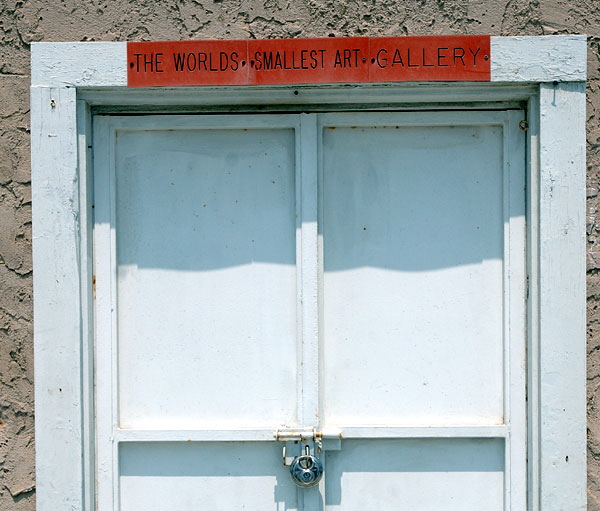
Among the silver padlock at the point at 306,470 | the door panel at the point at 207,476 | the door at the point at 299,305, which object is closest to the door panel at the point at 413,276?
the door at the point at 299,305

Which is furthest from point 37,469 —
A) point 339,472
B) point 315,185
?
point 315,185

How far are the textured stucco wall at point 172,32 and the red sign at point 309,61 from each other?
0.06 meters

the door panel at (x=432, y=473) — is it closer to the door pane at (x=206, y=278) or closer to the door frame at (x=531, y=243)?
the door frame at (x=531, y=243)

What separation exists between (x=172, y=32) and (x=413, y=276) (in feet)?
3.81

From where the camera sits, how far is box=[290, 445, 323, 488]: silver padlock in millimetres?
2617

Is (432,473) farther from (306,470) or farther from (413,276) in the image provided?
(413,276)

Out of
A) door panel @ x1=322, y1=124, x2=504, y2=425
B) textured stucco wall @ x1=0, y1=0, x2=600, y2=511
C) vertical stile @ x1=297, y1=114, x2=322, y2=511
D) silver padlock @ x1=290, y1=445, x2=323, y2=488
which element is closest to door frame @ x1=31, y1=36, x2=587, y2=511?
textured stucco wall @ x1=0, y1=0, x2=600, y2=511

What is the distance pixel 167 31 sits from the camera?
259 centimetres

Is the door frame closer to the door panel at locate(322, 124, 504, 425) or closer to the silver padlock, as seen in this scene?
the door panel at locate(322, 124, 504, 425)

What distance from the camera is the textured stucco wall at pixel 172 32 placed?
102 inches

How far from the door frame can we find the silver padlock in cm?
71

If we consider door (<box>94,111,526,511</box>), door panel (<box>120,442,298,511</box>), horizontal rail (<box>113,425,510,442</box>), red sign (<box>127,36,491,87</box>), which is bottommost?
door panel (<box>120,442,298,511</box>)

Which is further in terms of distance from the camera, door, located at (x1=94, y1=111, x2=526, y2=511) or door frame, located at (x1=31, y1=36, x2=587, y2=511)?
door, located at (x1=94, y1=111, x2=526, y2=511)

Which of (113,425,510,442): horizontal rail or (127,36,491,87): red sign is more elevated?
(127,36,491,87): red sign
